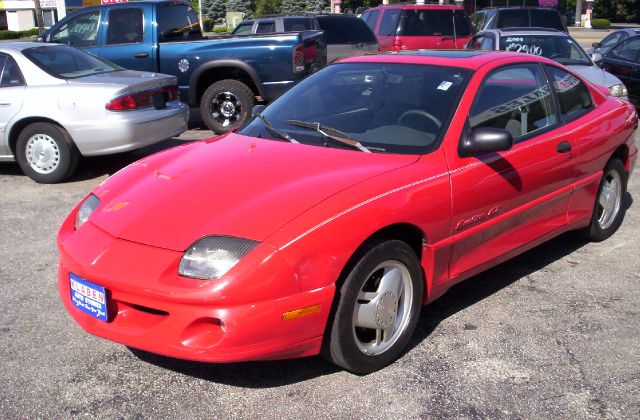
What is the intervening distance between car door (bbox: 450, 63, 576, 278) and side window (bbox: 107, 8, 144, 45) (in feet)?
24.3

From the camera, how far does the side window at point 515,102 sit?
4.32m

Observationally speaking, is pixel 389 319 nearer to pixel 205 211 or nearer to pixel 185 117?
pixel 205 211

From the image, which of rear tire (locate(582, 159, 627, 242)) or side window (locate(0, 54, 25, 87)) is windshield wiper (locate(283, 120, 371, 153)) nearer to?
rear tire (locate(582, 159, 627, 242))

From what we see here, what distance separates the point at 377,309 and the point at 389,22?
43.3 feet

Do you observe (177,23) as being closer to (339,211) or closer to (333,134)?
(333,134)

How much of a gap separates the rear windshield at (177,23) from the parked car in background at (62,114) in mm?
3202

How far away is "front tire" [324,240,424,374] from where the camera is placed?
340 centimetres

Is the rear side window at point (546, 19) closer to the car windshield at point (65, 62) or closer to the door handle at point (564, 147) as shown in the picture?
the car windshield at point (65, 62)

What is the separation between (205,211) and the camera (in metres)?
3.46

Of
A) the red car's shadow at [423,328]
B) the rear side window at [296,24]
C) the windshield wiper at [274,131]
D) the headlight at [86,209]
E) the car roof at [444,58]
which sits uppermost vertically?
the car roof at [444,58]

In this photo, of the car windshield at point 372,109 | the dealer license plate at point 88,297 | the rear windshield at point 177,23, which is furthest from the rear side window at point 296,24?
the dealer license plate at point 88,297

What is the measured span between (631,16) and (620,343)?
61072 millimetres

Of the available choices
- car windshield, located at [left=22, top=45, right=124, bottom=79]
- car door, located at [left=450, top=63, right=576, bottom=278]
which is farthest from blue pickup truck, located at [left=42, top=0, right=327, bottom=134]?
car door, located at [left=450, top=63, right=576, bottom=278]

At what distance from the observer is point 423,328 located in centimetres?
418
